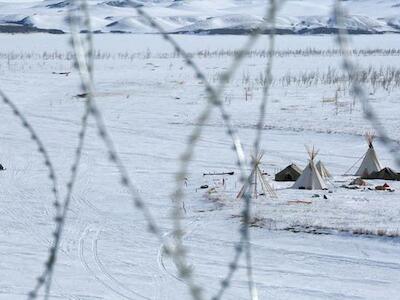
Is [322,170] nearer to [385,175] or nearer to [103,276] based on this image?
[385,175]

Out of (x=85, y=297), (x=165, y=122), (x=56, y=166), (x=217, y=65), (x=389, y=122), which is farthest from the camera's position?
(x=217, y=65)

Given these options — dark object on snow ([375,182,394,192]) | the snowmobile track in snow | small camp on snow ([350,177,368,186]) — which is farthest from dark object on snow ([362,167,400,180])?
the snowmobile track in snow

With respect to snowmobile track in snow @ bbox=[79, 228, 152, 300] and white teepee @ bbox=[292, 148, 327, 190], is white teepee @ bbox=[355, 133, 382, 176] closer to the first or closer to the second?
white teepee @ bbox=[292, 148, 327, 190]

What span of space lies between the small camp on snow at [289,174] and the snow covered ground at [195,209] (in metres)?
0.24

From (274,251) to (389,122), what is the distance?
429 inches

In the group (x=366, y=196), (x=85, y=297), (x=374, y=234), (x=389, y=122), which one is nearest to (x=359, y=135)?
(x=389, y=122)

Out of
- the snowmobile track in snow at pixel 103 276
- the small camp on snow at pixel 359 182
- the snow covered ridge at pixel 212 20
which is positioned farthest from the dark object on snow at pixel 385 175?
the snow covered ridge at pixel 212 20

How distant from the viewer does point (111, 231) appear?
9.66m

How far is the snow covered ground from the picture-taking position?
7566 mm

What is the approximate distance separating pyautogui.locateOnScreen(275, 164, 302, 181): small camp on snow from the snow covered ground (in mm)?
238

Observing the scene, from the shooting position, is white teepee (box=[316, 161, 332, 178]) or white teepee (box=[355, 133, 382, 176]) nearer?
white teepee (box=[316, 161, 332, 178])

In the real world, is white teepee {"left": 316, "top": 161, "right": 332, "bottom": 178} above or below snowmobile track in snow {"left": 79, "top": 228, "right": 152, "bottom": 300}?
above

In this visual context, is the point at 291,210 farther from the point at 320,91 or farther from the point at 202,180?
the point at 320,91

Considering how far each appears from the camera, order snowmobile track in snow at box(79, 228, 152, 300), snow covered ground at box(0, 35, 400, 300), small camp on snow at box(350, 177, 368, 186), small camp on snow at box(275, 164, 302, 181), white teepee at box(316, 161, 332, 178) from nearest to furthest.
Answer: snowmobile track in snow at box(79, 228, 152, 300) < snow covered ground at box(0, 35, 400, 300) < small camp on snow at box(350, 177, 368, 186) < white teepee at box(316, 161, 332, 178) < small camp on snow at box(275, 164, 302, 181)
